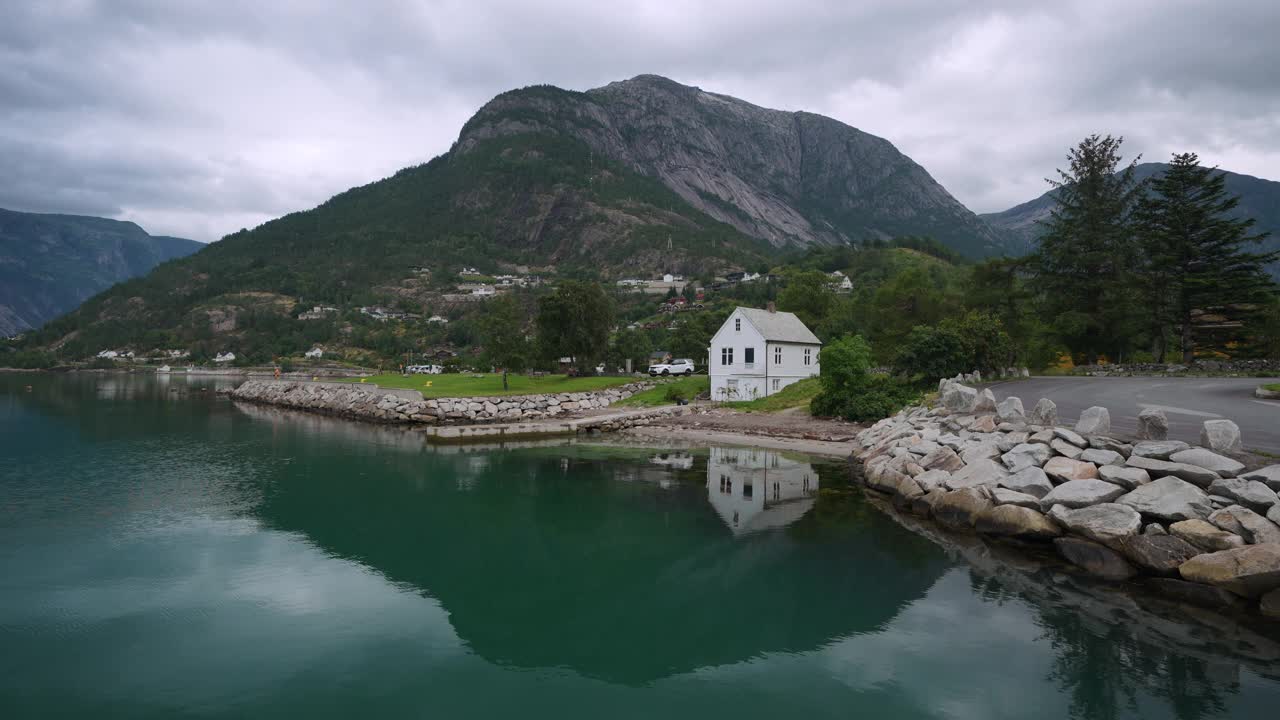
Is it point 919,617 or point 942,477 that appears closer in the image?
point 919,617

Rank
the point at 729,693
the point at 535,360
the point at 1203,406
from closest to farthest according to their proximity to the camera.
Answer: the point at 729,693, the point at 1203,406, the point at 535,360

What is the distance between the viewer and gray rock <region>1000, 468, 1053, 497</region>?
13833mm

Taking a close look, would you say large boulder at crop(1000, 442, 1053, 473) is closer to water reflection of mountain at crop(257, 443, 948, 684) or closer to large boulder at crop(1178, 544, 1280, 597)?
water reflection of mountain at crop(257, 443, 948, 684)

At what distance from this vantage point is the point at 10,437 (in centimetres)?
3325

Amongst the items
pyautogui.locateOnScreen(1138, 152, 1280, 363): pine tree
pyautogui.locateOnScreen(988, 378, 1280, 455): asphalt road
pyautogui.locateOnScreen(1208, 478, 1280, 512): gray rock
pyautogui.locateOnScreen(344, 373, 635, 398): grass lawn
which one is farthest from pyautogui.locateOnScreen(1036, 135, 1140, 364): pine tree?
pyautogui.locateOnScreen(1208, 478, 1280, 512): gray rock

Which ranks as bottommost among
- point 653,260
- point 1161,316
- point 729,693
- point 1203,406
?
point 729,693

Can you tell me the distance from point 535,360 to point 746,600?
48.6m

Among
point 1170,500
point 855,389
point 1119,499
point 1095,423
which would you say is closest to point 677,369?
point 855,389

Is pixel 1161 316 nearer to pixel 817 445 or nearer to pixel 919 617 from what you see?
pixel 817 445

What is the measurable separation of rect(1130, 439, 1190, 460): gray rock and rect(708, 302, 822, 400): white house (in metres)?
29.2

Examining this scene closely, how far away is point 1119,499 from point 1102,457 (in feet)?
5.21

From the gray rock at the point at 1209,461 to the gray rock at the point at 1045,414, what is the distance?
4.51 metres

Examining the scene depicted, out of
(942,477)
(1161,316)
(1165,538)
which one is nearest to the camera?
(1165,538)

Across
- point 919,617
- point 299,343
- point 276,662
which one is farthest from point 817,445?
point 299,343
